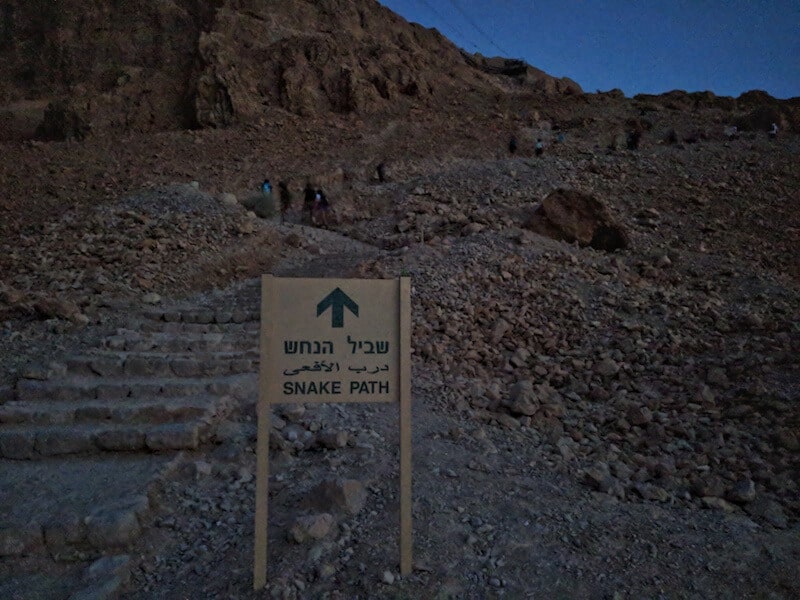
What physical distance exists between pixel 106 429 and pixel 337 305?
3.04 m

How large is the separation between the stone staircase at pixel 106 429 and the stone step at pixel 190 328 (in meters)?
0.33

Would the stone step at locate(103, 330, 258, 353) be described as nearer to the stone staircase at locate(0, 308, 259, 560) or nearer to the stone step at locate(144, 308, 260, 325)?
the stone staircase at locate(0, 308, 259, 560)

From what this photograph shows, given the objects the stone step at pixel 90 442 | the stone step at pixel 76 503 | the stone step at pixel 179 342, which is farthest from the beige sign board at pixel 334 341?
the stone step at pixel 179 342

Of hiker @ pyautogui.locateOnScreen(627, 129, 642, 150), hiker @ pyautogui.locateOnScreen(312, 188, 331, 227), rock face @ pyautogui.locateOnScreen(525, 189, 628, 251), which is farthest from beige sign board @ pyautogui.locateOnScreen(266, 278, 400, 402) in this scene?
hiker @ pyautogui.locateOnScreen(627, 129, 642, 150)

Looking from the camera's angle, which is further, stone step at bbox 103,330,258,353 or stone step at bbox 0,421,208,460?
stone step at bbox 103,330,258,353

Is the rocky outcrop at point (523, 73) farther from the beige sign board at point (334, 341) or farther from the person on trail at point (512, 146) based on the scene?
the beige sign board at point (334, 341)

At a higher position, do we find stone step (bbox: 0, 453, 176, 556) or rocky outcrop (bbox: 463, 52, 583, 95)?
rocky outcrop (bbox: 463, 52, 583, 95)

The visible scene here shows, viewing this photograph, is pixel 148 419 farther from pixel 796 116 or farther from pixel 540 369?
pixel 796 116

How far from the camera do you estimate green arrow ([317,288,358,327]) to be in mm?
3105

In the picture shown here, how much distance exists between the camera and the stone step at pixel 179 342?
261 inches

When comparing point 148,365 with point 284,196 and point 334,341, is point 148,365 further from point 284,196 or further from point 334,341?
point 284,196

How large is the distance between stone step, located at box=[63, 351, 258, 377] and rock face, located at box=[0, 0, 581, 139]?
63.1 ft

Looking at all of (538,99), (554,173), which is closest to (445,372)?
(554,173)

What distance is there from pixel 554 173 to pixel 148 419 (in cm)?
1568
